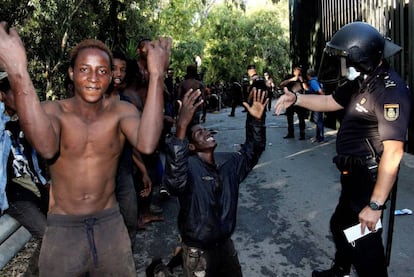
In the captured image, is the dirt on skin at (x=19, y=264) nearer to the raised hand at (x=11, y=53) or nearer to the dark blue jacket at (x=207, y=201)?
the dark blue jacket at (x=207, y=201)

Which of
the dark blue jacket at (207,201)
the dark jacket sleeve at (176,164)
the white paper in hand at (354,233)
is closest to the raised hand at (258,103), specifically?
the dark blue jacket at (207,201)

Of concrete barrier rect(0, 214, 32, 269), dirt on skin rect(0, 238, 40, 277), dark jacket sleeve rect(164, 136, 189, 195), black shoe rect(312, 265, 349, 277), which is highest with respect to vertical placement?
dark jacket sleeve rect(164, 136, 189, 195)

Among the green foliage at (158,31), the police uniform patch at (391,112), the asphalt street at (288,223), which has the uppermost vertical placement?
the green foliage at (158,31)

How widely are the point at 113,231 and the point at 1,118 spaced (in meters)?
1.37

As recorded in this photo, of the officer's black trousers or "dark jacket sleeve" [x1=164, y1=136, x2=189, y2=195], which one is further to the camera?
the officer's black trousers

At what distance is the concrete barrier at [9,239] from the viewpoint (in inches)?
151

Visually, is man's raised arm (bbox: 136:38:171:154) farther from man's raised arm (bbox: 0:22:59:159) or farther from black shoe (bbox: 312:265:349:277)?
black shoe (bbox: 312:265:349:277)

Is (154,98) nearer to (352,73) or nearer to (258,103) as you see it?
(258,103)

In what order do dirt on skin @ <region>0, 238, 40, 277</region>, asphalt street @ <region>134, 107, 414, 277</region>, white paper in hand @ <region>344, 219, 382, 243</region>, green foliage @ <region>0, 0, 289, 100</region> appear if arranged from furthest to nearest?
green foliage @ <region>0, 0, 289, 100</region>, asphalt street @ <region>134, 107, 414, 277</region>, dirt on skin @ <region>0, 238, 40, 277</region>, white paper in hand @ <region>344, 219, 382, 243</region>

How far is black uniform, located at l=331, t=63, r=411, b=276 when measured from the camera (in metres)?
2.72

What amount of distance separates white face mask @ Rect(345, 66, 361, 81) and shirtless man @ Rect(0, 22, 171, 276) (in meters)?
1.51

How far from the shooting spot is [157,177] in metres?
5.83

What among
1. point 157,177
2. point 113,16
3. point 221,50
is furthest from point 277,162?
point 221,50

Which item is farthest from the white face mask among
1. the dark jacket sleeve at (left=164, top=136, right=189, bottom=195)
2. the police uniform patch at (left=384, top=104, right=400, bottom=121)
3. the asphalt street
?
the asphalt street
